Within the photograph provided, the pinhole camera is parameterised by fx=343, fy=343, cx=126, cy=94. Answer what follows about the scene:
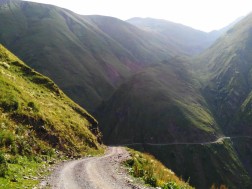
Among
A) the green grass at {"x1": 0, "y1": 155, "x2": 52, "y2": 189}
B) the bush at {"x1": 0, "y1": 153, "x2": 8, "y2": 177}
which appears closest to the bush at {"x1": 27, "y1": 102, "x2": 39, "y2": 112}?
the green grass at {"x1": 0, "y1": 155, "x2": 52, "y2": 189}

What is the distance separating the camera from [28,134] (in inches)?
1570

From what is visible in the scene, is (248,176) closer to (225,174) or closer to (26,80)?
(225,174)

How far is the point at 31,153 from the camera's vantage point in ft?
117

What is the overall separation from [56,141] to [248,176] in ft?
493

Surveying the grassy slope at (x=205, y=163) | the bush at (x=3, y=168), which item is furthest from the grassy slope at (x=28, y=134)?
the grassy slope at (x=205, y=163)

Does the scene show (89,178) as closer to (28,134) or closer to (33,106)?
(28,134)

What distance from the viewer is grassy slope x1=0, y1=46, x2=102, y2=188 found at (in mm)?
27333

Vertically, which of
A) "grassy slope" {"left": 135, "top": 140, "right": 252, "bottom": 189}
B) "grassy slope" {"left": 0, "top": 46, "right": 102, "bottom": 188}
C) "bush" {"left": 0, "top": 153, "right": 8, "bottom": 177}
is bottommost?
"grassy slope" {"left": 135, "top": 140, "right": 252, "bottom": 189}

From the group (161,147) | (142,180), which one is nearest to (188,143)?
(161,147)

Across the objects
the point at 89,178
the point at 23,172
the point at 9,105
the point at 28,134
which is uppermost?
the point at 9,105

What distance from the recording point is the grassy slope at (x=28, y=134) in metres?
27.3

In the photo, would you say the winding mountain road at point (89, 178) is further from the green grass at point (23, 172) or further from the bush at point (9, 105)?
the bush at point (9, 105)

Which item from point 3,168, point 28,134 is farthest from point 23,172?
point 28,134

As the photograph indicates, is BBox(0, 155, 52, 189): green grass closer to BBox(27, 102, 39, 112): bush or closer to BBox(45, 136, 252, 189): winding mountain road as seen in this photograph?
BBox(45, 136, 252, 189): winding mountain road
